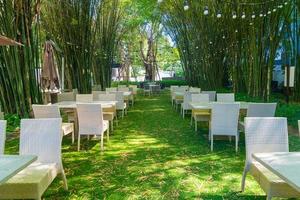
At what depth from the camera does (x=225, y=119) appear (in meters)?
5.07

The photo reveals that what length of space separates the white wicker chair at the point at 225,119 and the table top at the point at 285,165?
2456mm

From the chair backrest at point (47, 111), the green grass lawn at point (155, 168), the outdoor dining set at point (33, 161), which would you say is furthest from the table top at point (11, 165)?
the chair backrest at point (47, 111)

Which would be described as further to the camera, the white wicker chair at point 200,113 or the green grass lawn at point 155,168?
the white wicker chair at point 200,113

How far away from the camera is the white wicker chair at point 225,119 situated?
504 cm

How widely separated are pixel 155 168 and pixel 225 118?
1.40m

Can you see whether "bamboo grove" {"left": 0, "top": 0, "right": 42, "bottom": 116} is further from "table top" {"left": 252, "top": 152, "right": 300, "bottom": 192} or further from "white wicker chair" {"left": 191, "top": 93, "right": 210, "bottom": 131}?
"table top" {"left": 252, "top": 152, "right": 300, "bottom": 192}

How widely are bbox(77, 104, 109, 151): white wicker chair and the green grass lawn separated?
285 mm

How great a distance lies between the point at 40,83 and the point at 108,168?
3.97 m

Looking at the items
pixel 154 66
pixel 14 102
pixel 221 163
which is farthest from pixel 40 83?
pixel 154 66

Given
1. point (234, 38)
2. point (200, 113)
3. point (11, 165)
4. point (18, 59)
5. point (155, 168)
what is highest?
point (234, 38)

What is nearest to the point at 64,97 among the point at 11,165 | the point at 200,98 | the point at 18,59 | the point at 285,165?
the point at 18,59

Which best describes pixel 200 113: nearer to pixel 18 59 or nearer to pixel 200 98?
pixel 200 98

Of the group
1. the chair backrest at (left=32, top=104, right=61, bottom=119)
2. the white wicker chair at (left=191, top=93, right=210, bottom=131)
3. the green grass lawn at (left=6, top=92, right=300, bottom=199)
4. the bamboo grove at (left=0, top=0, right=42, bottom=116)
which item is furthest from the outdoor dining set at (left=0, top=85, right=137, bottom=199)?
the bamboo grove at (left=0, top=0, right=42, bottom=116)

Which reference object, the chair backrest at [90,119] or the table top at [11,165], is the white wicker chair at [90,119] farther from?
the table top at [11,165]
